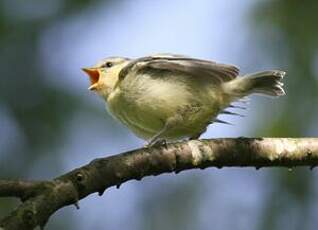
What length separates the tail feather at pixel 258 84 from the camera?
12.9 feet

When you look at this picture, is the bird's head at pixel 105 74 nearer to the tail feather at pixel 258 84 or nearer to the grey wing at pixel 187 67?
the grey wing at pixel 187 67

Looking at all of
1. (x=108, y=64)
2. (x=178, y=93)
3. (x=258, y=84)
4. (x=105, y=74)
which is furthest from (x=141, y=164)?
(x=108, y=64)

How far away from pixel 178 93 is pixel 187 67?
0.13 m

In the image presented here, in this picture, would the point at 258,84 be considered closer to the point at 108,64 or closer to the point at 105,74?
the point at 105,74

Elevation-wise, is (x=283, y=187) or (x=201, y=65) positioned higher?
(x=201, y=65)

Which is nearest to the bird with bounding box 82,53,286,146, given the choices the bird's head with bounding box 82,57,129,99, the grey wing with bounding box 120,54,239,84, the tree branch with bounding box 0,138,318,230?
the grey wing with bounding box 120,54,239,84

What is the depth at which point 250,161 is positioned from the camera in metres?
Result: 3.21

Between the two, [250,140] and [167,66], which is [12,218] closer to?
[250,140]

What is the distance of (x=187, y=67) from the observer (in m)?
3.86

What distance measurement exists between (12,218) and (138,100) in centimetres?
146

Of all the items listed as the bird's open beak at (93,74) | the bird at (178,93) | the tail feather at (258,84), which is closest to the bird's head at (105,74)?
the bird's open beak at (93,74)

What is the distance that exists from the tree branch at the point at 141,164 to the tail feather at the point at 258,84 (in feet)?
2.29

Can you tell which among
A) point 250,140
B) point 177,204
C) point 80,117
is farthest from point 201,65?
point 177,204

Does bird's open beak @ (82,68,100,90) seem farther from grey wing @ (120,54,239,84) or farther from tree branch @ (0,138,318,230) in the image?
tree branch @ (0,138,318,230)
